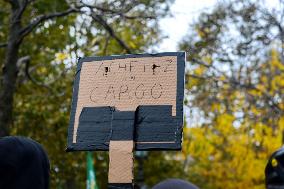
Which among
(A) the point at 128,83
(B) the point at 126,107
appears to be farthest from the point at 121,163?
(A) the point at 128,83

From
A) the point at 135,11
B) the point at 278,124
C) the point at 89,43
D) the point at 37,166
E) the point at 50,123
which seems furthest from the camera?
the point at 278,124

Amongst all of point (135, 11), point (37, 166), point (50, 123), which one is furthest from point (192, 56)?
point (37, 166)

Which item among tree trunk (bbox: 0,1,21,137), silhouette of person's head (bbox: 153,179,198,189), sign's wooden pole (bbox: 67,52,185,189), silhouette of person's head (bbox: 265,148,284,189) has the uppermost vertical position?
tree trunk (bbox: 0,1,21,137)

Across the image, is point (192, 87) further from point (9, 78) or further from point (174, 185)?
point (174, 185)

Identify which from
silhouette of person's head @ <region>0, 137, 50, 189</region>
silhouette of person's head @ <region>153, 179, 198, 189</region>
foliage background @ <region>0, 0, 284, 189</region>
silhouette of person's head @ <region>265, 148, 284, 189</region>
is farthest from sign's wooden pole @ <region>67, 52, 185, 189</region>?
foliage background @ <region>0, 0, 284, 189</region>

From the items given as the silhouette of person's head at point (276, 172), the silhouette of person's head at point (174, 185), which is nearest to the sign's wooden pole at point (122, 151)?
the silhouette of person's head at point (174, 185)

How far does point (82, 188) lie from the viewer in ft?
53.2

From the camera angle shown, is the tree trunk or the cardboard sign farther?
the tree trunk

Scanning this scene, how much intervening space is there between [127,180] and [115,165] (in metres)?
0.09

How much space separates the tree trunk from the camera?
22.4 ft

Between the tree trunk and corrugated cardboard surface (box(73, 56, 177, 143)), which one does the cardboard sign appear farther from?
the tree trunk

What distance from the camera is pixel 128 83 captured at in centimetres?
307

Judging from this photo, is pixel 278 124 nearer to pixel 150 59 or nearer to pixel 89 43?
pixel 89 43

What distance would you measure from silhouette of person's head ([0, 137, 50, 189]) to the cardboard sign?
0.52 metres
